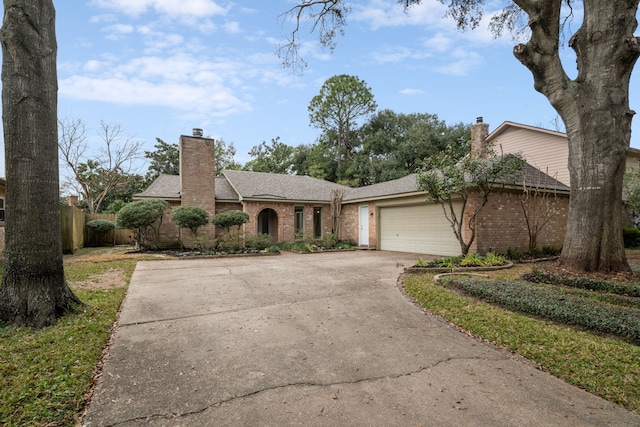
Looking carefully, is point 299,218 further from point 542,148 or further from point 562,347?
point 562,347

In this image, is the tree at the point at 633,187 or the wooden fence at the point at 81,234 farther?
the tree at the point at 633,187

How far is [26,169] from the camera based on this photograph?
13.4 feet

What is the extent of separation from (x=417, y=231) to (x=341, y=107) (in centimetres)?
2175

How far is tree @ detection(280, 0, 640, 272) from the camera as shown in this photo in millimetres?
6676

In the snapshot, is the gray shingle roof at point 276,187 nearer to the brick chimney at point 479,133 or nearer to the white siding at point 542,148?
the brick chimney at point 479,133

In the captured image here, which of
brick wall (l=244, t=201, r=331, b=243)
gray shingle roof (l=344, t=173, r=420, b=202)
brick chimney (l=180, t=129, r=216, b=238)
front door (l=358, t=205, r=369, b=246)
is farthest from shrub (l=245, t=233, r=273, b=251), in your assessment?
gray shingle roof (l=344, t=173, r=420, b=202)

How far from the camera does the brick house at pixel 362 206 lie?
11195mm

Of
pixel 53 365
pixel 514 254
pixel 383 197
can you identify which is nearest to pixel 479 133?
pixel 383 197

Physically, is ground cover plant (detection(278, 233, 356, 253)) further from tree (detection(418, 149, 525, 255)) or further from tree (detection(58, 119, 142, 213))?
tree (detection(58, 119, 142, 213))

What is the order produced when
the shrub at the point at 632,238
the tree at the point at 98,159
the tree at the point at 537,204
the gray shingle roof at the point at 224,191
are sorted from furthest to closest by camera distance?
the tree at the point at 98,159
the gray shingle roof at the point at 224,191
the shrub at the point at 632,238
the tree at the point at 537,204

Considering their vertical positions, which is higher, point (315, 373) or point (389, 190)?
point (389, 190)

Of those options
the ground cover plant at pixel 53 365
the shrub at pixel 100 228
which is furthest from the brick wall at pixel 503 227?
the shrub at pixel 100 228

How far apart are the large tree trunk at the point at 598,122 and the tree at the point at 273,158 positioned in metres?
28.5

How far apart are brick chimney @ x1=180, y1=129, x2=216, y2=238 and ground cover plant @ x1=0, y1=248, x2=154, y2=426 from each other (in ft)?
33.5
